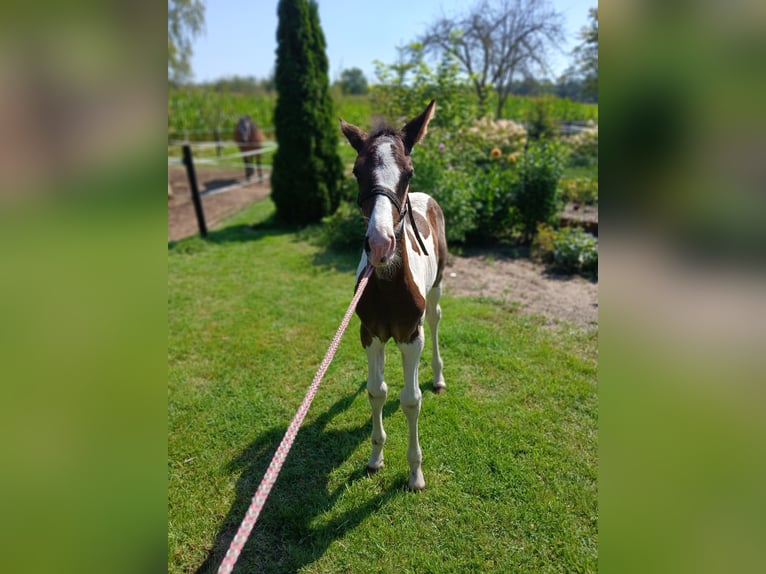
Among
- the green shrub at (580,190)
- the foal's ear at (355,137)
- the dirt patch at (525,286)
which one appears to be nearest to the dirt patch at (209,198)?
the dirt patch at (525,286)

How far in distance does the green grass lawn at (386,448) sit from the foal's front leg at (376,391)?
12 centimetres

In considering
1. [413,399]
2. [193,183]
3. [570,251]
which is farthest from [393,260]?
[193,183]

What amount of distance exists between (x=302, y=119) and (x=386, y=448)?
7651 millimetres

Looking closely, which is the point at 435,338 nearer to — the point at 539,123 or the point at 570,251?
the point at 570,251

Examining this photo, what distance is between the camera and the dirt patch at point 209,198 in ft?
29.2

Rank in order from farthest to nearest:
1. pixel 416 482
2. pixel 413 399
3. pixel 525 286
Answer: pixel 525 286 → pixel 416 482 → pixel 413 399

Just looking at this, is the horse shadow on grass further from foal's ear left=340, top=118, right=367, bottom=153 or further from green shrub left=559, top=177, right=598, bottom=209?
green shrub left=559, top=177, right=598, bottom=209

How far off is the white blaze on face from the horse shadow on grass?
1773 millimetres

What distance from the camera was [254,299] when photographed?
18.6 ft

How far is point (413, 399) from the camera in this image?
8.52 ft
